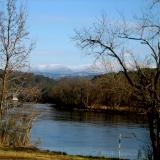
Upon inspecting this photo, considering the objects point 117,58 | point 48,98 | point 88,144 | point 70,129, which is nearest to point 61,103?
point 48,98

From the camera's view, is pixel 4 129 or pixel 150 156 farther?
pixel 4 129

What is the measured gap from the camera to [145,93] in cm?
1577

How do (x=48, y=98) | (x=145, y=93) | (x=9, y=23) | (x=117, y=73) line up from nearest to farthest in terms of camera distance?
(x=145, y=93)
(x=117, y=73)
(x=9, y=23)
(x=48, y=98)

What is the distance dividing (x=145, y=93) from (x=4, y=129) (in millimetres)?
9331

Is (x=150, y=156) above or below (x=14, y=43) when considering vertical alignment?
below

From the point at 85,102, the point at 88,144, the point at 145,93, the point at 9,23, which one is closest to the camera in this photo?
the point at 145,93

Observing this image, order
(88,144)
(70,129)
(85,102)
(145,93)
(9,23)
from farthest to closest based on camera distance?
1. (85,102)
2. (70,129)
3. (88,144)
4. (9,23)
5. (145,93)

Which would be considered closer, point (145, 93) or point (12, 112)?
point (145, 93)

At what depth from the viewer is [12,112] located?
23.5 meters

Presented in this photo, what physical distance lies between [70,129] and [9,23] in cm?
3226

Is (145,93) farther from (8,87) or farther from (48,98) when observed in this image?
(48,98)

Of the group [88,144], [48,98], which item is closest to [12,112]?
[88,144]

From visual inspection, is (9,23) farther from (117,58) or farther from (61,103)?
(61,103)

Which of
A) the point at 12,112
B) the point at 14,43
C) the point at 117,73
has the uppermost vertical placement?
the point at 14,43
